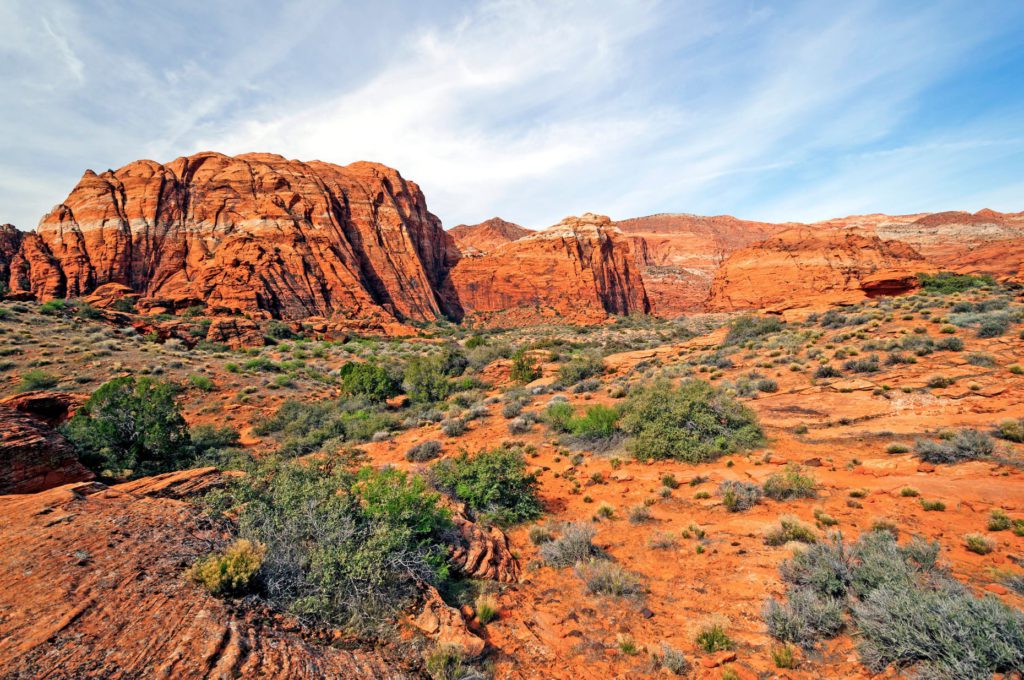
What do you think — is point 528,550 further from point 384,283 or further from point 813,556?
point 384,283

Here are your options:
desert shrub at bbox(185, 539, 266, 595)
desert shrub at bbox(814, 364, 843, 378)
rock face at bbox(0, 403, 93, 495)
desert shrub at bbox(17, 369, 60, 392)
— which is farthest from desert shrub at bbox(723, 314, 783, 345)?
desert shrub at bbox(17, 369, 60, 392)

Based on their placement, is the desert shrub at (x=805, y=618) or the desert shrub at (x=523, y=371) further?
the desert shrub at (x=523, y=371)

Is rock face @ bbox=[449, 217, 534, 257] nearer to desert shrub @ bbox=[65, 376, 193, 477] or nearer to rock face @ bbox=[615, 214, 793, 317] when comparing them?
rock face @ bbox=[615, 214, 793, 317]

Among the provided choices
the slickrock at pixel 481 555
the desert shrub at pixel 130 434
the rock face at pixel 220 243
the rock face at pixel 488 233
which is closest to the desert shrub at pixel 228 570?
the slickrock at pixel 481 555

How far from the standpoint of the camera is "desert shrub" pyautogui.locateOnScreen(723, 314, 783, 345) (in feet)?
68.2

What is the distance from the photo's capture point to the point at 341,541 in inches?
169

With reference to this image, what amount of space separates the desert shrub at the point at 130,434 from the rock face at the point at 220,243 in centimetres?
3459

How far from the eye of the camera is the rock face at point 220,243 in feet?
139

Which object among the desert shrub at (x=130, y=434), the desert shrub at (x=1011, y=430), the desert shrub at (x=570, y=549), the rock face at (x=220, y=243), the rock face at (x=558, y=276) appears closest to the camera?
the desert shrub at (x=570, y=549)

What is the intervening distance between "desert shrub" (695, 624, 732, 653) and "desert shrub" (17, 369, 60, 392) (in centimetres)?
2135

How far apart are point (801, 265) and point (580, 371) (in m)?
47.4

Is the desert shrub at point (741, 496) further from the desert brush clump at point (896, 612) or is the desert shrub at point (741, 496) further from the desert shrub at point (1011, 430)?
the desert shrub at point (1011, 430)

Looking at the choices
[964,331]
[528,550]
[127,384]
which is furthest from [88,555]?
[964,331]

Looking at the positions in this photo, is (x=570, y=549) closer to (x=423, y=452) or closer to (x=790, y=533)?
(x=790, y=533)
